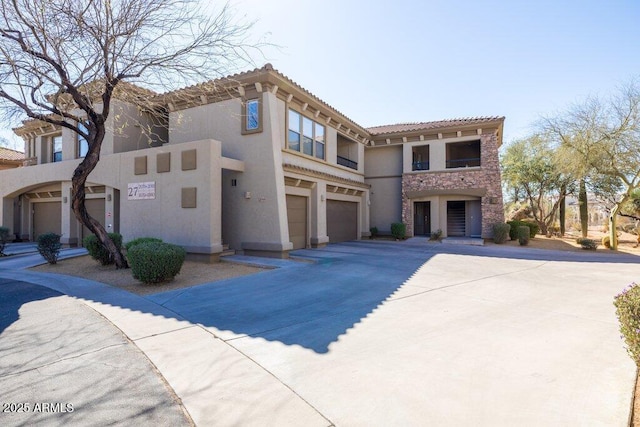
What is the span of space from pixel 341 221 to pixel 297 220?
174 inches

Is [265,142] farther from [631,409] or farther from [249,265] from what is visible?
[631,409]

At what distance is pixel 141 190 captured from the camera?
13.6 metres

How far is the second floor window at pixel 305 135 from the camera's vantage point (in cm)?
1438

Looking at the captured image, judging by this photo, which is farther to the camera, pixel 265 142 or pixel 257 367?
pixel 265 142

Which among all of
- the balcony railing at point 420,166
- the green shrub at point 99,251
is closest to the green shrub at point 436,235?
the balcony railing at point 420,166

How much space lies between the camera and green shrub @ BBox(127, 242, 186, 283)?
8242mm

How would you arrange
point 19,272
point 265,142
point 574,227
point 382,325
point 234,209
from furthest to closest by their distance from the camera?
point 574,227, point 234,209, point 265,142, point 19,272, point 382,325

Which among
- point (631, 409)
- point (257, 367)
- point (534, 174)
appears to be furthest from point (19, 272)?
point (534, 174)

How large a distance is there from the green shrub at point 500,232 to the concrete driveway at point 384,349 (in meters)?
9.87

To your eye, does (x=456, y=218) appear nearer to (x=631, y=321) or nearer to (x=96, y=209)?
(x=631, y=321)

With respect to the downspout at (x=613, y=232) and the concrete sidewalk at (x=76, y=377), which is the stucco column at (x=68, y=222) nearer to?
the concrete sidewalk at (x=76, y=377)

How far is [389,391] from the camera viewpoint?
3.43 m

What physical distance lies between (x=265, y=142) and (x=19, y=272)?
8.83 m

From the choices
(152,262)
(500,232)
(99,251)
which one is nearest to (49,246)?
(99,251)
